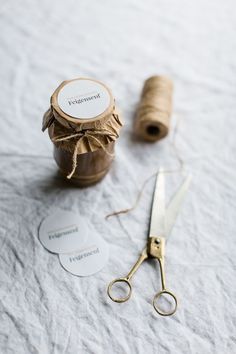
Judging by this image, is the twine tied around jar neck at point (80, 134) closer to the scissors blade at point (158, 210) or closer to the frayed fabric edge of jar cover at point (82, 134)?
the frayed fabric edge of jar cover at point (82, 134)

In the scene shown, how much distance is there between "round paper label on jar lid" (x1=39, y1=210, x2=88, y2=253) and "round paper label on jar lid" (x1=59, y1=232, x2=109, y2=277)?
0.01 m

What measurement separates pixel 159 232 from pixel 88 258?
12 centimetres

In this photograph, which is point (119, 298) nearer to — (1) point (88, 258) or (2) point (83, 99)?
(1) point (88, 258)

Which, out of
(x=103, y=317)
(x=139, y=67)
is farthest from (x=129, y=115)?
(x=103, y=317)

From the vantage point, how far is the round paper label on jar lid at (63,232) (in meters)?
0.69

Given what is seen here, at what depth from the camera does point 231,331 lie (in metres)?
0.63

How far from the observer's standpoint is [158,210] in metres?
0.71

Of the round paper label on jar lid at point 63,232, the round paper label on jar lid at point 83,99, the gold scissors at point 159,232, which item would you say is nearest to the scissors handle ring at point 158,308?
the gold scissors at point 159,232

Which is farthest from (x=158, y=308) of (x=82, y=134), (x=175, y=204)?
(x=82, y=134)

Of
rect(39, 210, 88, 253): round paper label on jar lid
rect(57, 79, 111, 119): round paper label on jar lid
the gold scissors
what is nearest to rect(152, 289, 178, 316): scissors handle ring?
the gold scissors

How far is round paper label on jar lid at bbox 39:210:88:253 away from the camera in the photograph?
0.69 metres

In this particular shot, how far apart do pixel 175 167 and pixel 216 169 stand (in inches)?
2.9

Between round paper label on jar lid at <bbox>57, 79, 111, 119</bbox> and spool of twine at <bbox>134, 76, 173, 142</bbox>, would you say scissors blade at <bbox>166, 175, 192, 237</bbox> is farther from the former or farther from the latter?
round paper label on jar lid at <bbox>57, 79, 111, 119</bbox>

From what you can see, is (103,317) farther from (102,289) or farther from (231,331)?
(231,331)
